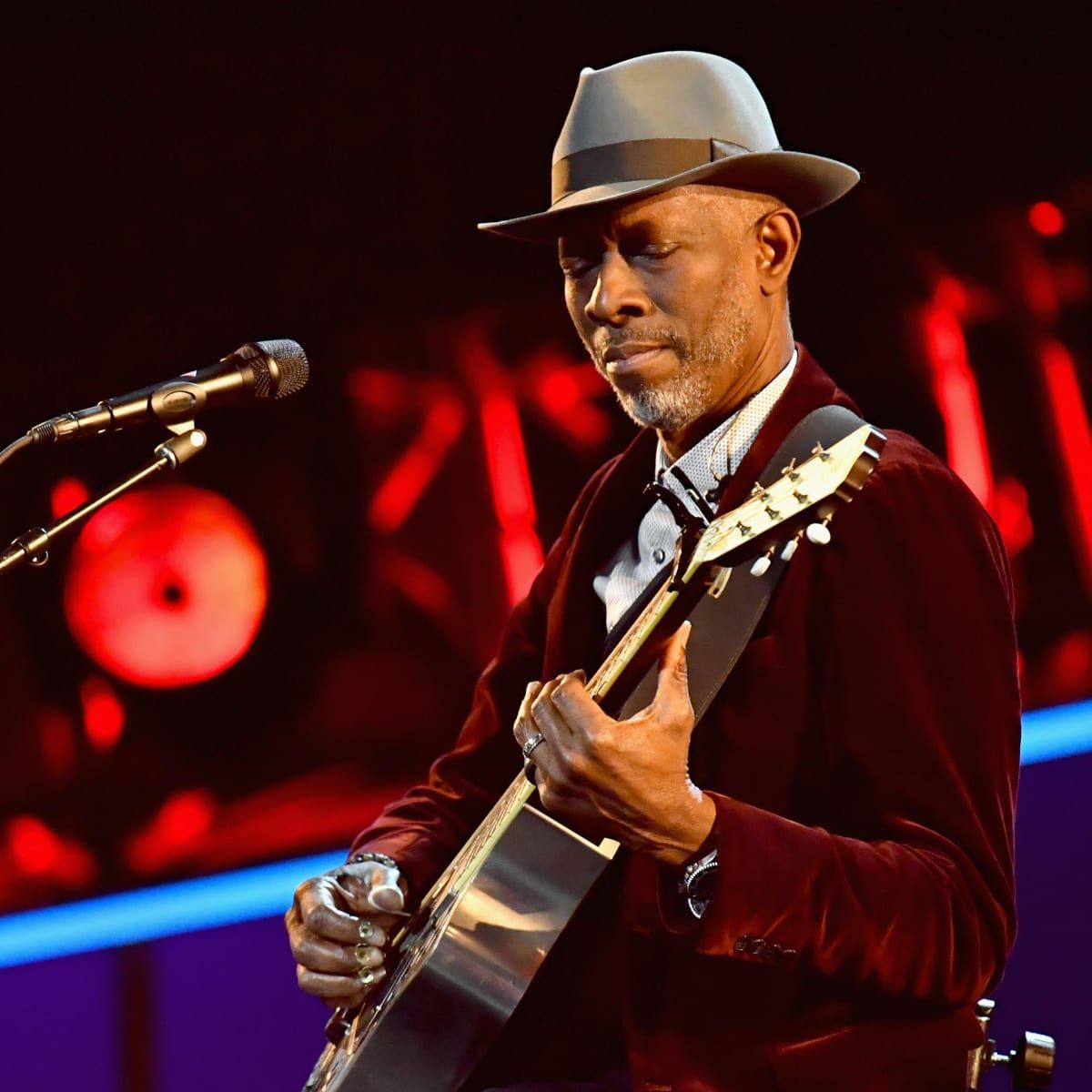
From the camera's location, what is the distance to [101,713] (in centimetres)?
321

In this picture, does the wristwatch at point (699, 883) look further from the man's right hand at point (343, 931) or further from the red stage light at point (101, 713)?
the red stage light at point (101, 713)

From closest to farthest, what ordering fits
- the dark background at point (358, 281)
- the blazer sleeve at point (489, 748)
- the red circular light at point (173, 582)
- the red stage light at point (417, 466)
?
the blazer sleeve at point (489, 748)
the dark background at point (358, 281)
the red circular light at point (173, 582)
the red stage light at point (417, 466)

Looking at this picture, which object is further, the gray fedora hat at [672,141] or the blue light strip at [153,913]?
the blue light strip at [153,913]

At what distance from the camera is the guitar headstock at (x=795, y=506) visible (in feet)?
4.89

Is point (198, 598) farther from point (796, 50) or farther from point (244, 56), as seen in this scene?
point (796, 50)

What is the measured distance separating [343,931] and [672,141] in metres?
1.12

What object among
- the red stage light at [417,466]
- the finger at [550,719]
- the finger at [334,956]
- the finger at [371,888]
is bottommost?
the finger at [334,956]

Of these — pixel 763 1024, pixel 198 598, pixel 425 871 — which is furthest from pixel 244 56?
pixel 763 1024

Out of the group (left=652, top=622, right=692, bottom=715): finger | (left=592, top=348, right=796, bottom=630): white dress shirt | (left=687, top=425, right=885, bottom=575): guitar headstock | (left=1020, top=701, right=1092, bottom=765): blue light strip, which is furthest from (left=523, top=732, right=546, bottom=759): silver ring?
(left=1020, top=701, right=1092, bottom=765): blue light strip

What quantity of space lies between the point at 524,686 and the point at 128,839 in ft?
4.29

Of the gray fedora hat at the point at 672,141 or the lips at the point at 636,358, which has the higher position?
the gray fedora hat at the point at 672,141

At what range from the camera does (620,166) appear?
6.41 ft

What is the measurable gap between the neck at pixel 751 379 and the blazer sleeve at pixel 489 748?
275mm

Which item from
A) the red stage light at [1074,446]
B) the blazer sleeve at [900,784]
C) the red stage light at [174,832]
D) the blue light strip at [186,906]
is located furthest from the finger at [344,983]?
the red stage light at [1074,446]
